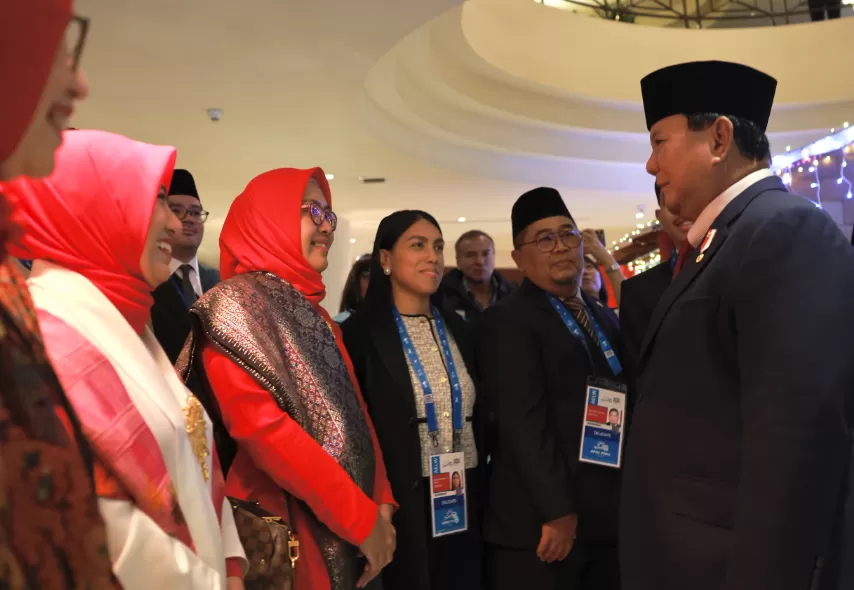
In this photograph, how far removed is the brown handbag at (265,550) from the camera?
Result: 1.62 meters

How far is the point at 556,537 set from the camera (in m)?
2.35

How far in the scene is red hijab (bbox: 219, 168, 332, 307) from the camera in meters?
2.10

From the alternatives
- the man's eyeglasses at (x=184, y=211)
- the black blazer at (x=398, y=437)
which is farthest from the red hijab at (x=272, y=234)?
the man's eyeglasses at (x=184, y=211)

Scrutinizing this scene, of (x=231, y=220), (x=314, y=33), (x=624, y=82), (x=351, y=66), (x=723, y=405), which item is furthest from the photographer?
(x=624, y=82)

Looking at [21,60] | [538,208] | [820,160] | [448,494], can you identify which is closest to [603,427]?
[448,494]

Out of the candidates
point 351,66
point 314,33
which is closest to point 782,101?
point 351,66

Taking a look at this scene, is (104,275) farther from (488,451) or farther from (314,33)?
(314,33)

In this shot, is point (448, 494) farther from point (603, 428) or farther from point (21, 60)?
point (21, 60)

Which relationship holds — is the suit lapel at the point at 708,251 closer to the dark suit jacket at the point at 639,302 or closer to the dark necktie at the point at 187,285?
the dark suit jacket at the point at 639,302

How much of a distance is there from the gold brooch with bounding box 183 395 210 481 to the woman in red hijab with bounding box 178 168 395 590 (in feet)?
1.25

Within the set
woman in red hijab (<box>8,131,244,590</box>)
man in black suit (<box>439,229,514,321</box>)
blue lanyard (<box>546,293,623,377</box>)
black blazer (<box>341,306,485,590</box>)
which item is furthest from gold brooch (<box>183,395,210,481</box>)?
man in black suit (<box>439,229,514,321</box>)

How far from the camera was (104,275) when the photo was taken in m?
1.29

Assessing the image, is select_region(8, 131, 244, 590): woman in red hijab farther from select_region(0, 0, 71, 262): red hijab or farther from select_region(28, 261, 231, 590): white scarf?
select_region(0, 0, 71, 262): red hijab

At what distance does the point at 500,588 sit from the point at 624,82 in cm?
537
